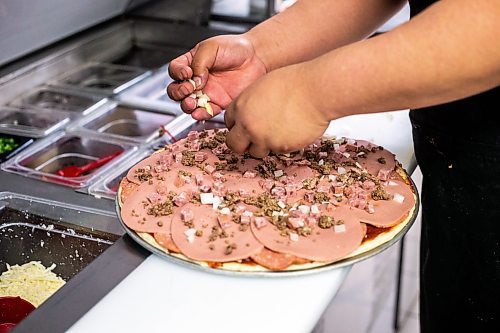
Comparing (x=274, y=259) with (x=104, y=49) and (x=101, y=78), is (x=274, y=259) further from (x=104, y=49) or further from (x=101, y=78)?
(x=104, y=49)

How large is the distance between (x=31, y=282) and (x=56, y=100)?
2.60 ft

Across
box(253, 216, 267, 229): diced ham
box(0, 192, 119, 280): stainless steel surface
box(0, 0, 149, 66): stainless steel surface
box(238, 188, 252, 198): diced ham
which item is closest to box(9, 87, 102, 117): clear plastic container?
box(0, 0, 149, 66): stainless steel surface

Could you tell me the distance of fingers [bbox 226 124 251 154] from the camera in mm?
1082

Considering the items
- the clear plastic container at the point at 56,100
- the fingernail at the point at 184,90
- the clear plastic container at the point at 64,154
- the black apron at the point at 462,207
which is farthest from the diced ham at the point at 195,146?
the clear plastic container at the point at 56,100

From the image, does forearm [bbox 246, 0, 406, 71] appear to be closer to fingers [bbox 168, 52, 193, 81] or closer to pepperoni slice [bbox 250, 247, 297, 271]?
fingers [bbox 168, 52, 193, 81]

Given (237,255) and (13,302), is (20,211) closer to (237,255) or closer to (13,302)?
(13,302)

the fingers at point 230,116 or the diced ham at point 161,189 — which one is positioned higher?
the fingers at point 230,116

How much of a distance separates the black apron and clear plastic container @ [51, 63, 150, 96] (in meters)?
0.95

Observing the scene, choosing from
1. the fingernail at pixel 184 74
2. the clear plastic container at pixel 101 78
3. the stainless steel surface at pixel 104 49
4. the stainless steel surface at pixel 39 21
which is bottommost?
the clear plastic container at pixel 101 78

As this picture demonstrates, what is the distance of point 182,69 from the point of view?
4.14 feet

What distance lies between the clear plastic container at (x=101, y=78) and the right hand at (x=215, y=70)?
24.2 inches

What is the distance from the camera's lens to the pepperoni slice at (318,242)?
101 cm

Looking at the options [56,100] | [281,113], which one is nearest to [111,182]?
[281,113]

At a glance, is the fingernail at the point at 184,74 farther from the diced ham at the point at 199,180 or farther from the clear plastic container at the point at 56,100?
the clear plastic container at the point at 56,100
